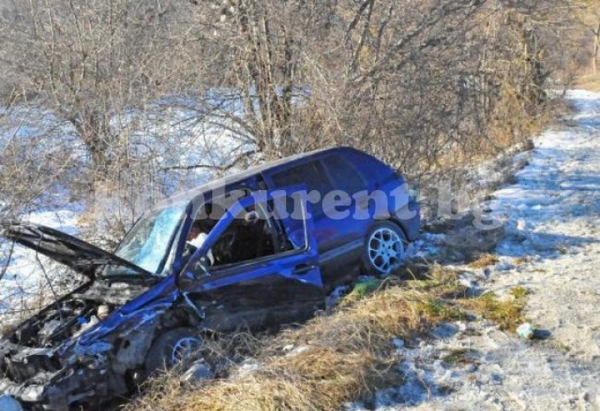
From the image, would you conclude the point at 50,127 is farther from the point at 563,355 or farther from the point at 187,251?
the point at 563,355

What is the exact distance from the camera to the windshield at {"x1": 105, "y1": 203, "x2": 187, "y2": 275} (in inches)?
234

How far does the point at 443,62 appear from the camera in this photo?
38.9ft

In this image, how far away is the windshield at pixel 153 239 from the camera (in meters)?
5.93

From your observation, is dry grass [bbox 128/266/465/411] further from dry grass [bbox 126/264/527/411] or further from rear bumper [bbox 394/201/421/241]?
rear bumper [bbox 394/201/421/241]

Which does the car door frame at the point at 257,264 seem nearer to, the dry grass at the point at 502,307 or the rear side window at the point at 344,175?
the rear side window at the point at 344,175

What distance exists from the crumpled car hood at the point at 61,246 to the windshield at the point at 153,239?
0.26m

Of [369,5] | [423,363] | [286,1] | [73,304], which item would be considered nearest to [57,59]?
[286,1]

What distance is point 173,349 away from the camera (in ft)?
17.9

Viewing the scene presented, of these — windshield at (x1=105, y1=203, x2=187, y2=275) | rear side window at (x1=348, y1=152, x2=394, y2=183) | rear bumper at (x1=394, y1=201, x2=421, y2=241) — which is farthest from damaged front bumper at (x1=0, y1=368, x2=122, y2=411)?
rear bumper at (x1=394, y1=201, x2=421, y2=241)

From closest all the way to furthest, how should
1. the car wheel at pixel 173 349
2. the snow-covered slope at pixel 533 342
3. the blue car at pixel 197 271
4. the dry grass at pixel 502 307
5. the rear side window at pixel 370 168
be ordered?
the snow-covered slope at pixel 533 342 < the blue car at pixel 197 271 < the car wheel at pixel 173 349 < the dry grass at pixel 502 307 < the rear side window at pixel 370 168

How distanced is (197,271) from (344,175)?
2.41 meters

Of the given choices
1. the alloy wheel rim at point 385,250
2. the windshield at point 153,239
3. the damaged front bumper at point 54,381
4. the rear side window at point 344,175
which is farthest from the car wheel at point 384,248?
the damaged front bumper at point 54,381

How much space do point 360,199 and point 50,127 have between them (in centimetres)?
596

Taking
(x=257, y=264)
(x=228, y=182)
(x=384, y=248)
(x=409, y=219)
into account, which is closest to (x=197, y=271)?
(x=257, y=264)
